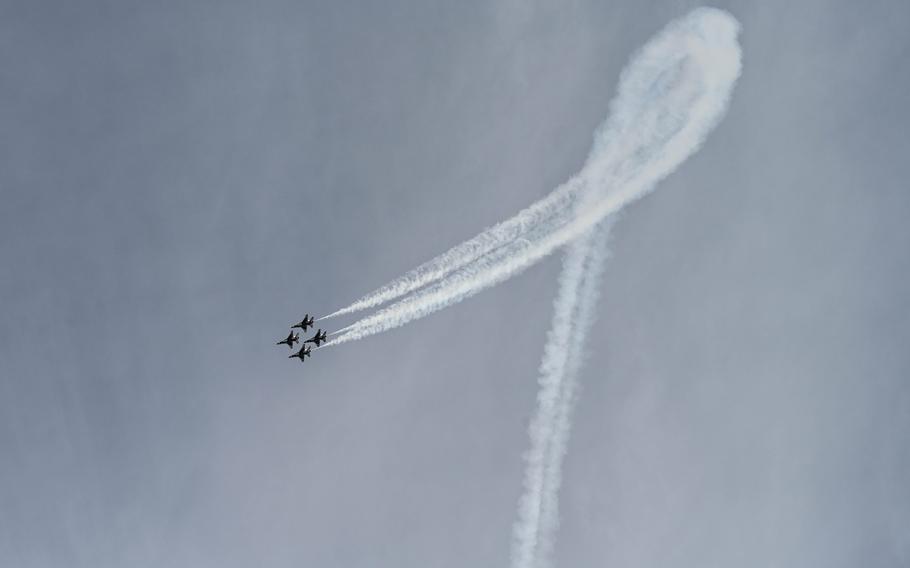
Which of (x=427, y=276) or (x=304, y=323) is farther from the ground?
(x=304, y=323)

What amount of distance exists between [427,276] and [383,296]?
120 inches

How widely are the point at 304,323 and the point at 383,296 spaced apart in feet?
61.9

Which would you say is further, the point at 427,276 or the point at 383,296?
the point at 383,296

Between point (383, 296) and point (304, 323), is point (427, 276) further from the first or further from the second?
point (304, 323)

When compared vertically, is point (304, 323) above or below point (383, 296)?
above

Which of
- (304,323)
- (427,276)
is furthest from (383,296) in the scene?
(304,323)

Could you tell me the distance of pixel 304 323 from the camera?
36.0 m

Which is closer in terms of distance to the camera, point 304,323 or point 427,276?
point 427,276

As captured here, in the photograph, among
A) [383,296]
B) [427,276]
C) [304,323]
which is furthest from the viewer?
[304,323]

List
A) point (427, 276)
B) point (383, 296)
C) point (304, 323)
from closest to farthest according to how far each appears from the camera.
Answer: point (427, 276), point (383, 296), point (304, 323)

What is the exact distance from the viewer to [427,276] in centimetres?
1798

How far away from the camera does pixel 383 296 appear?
19906 mm

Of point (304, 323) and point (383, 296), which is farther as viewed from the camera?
point (304, 323)

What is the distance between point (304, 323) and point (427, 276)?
71.4 feet
